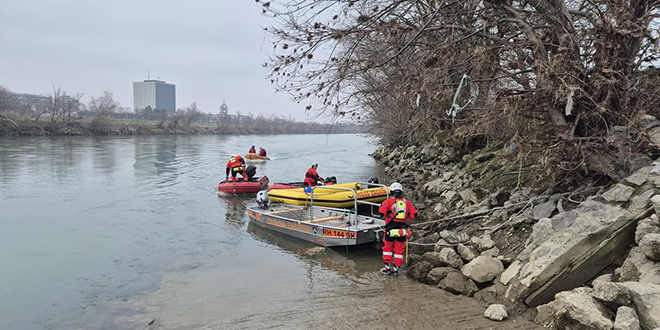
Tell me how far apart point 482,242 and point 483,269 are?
0.72 meters

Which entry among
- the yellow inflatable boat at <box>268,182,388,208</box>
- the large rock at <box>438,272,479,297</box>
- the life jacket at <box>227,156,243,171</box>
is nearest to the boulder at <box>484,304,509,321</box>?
the large rock at <box>438,272,479,297</box>

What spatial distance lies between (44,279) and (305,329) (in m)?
5.20

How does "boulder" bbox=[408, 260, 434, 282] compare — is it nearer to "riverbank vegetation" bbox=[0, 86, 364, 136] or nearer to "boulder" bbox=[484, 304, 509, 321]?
"boulder" bbox=[484, 304, 509, 321]

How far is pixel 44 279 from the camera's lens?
24.1ft

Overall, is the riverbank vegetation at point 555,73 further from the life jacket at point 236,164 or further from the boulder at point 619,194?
the life jacket at point 236,164

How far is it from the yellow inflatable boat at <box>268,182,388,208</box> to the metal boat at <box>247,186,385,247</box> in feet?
0.78

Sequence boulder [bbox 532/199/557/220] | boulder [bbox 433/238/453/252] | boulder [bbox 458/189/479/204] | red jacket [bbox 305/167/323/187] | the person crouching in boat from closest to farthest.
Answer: boulder [bbox 532/199/557/220] < boulder [bbox 433/238/453/252] < boulder [bbox 458/189/479/204] < red jacket [bbox 305/167/323/187] < the person crouching in boat

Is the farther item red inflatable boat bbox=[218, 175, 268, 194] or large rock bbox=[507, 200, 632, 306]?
red inflatable boat bbox=[218, 175, 268, 194]

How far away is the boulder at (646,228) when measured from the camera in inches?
176

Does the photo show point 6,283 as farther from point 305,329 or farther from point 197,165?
point 197,165

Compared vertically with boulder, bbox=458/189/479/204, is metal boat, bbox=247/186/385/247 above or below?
below

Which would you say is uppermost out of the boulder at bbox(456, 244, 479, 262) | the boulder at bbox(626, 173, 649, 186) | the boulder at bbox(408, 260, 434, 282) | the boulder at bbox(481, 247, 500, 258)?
the boulder at bbox(626, 173, 649, 186)

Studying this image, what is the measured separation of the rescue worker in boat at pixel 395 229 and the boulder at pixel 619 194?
8.91ft

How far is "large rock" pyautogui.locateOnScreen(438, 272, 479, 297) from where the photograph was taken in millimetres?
5684
